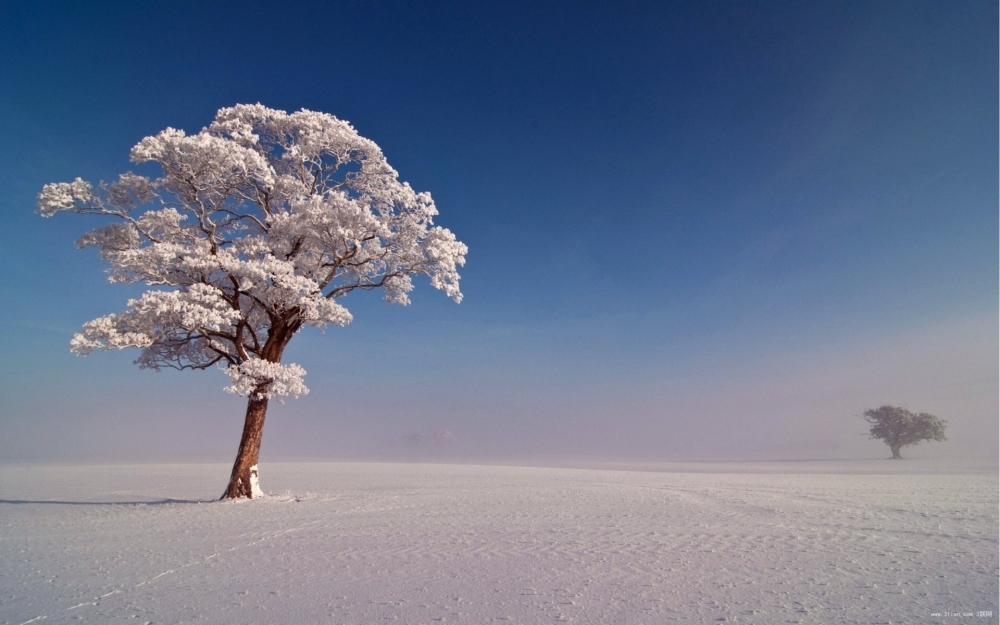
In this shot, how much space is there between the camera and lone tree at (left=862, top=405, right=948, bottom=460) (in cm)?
5769

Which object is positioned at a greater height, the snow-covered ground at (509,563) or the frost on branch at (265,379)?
the frost on branch at (265,379)

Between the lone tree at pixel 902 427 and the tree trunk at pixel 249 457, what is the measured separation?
68.6m

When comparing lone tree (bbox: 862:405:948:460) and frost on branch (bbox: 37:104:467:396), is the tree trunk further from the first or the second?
lone tree (bbox: 862:405:948:460)

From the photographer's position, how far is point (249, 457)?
15.2 metres

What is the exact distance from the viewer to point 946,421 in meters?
58.0

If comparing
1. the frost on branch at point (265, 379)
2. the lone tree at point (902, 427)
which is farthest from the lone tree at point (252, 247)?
the lone tree at point (902, 427)

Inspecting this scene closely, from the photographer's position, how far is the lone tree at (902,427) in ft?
189

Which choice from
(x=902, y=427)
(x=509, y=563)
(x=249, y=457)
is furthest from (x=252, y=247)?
(x=902, y=427)

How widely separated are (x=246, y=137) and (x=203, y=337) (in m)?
5.99

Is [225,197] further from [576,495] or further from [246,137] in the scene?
[576,495]

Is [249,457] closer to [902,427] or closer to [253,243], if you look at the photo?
[253,243]

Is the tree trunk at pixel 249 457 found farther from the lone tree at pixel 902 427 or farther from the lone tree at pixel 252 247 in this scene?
the lone tree at pixel 902 427

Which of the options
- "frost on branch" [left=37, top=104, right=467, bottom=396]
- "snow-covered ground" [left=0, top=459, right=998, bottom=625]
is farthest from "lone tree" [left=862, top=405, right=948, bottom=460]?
"frost on branch" [left=37, top=104, right=467, bottom=396]

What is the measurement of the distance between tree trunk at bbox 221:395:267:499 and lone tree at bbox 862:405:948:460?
68.6 m
